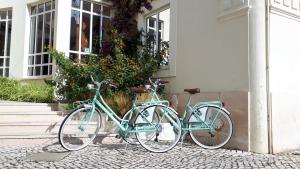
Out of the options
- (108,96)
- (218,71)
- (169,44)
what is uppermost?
(169,44)

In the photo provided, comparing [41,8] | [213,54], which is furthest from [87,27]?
[213,54]

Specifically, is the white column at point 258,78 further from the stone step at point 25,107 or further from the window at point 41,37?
the window at point 41,37

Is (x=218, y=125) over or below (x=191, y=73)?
below

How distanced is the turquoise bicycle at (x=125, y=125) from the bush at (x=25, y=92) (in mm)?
3358

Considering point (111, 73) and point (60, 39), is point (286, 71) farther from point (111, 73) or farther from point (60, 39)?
point (60, 39)

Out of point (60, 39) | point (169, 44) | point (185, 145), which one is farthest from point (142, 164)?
point (60, 39)

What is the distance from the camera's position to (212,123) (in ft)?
24.8

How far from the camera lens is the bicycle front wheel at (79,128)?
22.2 feet

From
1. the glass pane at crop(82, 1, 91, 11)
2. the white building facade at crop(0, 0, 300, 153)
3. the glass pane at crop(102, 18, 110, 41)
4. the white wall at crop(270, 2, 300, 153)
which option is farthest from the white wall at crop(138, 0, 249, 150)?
the glass pane at crop(82, 1, 91, 11)

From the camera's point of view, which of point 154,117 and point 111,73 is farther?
point 111,73

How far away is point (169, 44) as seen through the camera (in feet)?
31.7

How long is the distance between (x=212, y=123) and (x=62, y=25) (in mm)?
5439

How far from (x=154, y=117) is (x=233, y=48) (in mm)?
2170

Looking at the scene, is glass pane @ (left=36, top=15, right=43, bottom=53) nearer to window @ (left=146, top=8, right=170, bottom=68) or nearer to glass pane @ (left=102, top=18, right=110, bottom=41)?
glass pane @ (left=102, top=18, right=110, bottom=41)
